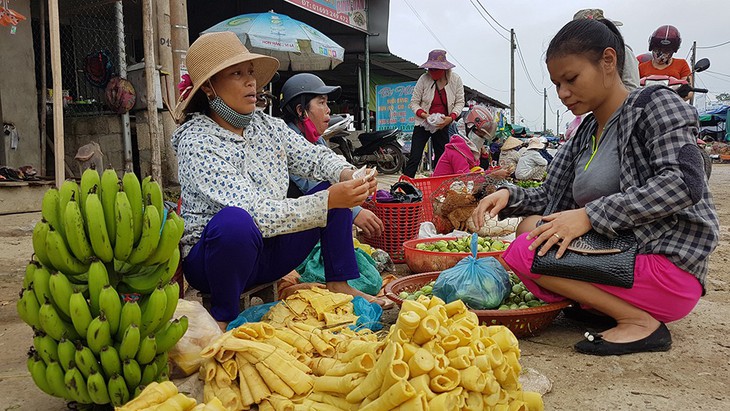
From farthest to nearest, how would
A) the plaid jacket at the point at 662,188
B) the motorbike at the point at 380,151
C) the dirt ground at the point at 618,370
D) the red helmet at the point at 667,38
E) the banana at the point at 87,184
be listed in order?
the motorbike at the point at 380,151, the red helmet at the point at 667,38, the plaid jacket at the point at 662,188, the dirt ground at the point at 618,370, the banana at the point at 87,184

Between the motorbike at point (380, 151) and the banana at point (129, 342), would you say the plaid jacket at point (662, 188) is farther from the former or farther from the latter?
the motorbike at point (380, 151)

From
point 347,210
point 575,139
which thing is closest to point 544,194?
point 575,139

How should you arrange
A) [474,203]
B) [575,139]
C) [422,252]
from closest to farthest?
1. [575,139]
2. [422,252]
3. [474,203]

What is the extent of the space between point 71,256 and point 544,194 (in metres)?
2.21

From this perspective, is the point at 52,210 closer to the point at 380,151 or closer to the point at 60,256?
the point at 60,256

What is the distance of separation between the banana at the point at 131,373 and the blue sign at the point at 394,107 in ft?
42.0

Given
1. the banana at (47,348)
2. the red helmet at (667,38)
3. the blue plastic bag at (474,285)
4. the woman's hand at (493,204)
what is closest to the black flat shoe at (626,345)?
the blue plastic bag at (474,285)

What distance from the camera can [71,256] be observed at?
5.29 feet

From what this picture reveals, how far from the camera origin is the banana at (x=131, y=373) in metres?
1.61

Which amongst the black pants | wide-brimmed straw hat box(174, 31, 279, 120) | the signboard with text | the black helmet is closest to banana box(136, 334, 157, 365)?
wide-brimmed straw hat box(174, 31, 279, 120)

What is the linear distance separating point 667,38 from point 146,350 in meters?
5.33

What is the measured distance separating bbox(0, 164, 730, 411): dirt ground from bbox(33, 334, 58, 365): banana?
0.35 m

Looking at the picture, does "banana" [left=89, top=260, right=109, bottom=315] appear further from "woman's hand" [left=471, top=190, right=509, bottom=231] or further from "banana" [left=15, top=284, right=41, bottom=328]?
"woman's hand" [left=471, top=190, right=509, bottom=231]

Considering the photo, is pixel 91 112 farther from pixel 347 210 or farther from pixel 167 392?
pixel 167 392
